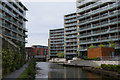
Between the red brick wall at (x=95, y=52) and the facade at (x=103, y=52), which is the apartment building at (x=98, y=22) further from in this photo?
the red brick wall at (x=95, y=52)

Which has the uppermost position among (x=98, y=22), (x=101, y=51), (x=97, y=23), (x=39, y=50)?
(x=98, y=22)

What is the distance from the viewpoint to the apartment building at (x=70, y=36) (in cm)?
8156

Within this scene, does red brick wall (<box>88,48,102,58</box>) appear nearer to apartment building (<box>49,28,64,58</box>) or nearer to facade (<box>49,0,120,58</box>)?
facade (<box>49,0,120,58</box>)

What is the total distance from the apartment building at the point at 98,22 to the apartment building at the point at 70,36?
1894cm

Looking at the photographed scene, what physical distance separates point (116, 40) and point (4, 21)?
40349mm

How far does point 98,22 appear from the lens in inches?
2152

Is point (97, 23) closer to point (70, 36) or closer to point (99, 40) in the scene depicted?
point (99, 40)

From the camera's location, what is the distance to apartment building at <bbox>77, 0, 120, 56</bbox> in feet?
159

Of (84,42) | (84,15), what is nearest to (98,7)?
(84,15)

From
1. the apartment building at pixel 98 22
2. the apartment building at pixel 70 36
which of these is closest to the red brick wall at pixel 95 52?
the apartment building at pixel 98 22

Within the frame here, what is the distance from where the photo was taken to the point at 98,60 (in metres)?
34.1

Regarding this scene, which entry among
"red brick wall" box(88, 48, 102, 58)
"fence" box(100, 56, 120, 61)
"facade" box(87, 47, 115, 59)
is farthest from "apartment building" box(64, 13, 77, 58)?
"fence" box(100, 56, 120, 61)

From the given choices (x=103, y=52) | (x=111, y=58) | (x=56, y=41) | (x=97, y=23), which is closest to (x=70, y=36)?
(x=97, y=23)

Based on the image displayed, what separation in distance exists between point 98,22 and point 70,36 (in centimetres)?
3050
